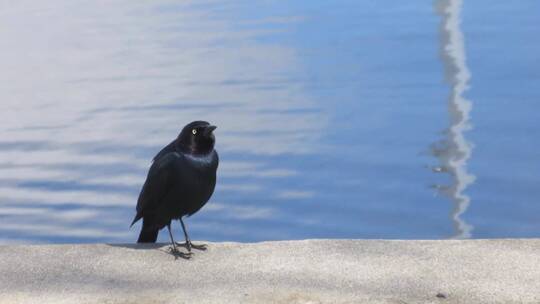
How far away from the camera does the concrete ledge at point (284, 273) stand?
404 centimetres

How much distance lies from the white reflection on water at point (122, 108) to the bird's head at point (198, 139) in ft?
7.27

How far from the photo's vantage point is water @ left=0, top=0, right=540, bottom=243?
6.93 meters

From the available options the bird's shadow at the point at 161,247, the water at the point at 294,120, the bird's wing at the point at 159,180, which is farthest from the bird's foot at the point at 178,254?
the water at the point at 294,120

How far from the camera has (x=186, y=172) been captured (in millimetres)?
4656

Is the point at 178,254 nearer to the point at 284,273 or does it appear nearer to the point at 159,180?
the point at 159,180

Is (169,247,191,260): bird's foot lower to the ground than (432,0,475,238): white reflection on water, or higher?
lower

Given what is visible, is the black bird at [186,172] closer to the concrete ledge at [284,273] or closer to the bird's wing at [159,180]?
the bird's wing at [159,180]

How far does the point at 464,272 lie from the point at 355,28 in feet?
28.0

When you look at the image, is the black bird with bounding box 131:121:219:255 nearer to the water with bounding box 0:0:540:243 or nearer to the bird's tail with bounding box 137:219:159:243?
the bird's tail with bounding box 137:219:159:243

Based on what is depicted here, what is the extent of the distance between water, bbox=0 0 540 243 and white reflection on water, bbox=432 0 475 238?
0.02m

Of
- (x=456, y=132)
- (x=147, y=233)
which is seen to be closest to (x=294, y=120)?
(x=456, y=132)

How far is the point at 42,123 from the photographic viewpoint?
9.43 meters

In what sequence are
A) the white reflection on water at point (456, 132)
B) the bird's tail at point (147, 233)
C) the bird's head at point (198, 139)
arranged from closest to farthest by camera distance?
1. the bird's head at point (198, 139)
2. the bird's tail at point (147, 233)
3. the white reflection on water at point (456, 132)

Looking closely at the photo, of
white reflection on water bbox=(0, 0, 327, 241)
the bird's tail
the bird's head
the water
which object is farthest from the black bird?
white reflection on water bbox=(0, 0, 327, 241)
